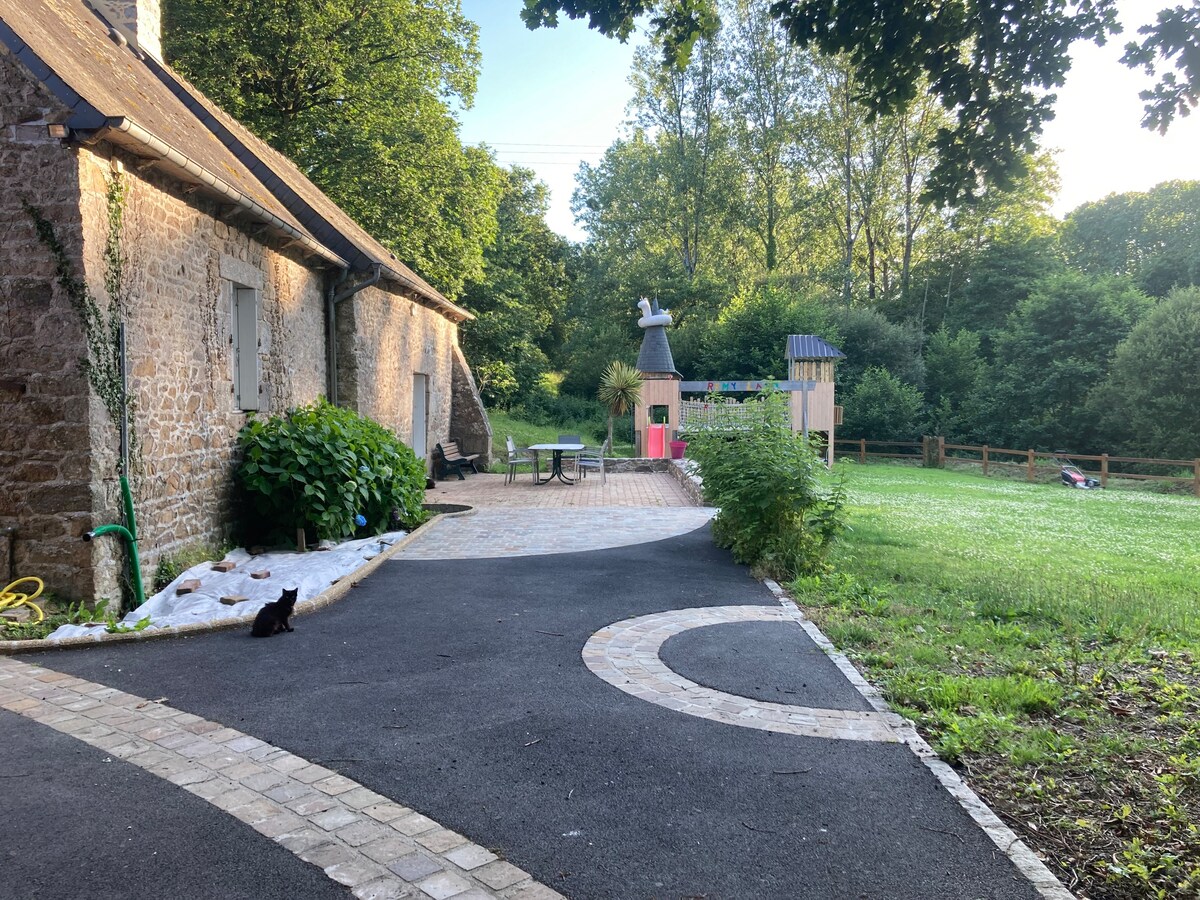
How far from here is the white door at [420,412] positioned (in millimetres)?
16359

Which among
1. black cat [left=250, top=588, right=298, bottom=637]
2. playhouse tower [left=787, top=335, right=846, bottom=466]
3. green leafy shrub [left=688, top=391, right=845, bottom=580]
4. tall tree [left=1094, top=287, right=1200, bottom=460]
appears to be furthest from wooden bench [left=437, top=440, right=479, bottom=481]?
tall tree [left=1094, top=287, right=1200, bottom=460]

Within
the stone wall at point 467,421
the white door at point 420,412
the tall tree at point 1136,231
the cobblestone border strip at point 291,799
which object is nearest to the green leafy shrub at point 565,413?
the stone wall at point 467,421

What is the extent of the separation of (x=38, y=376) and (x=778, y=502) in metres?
6.58

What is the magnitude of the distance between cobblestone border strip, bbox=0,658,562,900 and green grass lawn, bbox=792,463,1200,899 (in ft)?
6.86

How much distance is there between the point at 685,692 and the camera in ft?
14.5

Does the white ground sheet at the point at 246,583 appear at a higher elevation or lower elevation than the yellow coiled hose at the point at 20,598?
lower

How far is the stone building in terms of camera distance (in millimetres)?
5711

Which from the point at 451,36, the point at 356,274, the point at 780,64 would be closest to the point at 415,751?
the point at 356,274

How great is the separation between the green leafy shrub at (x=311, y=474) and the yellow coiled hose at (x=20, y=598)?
261cm

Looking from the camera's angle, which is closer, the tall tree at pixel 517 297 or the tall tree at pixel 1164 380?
the tall tree at pixel 1164 380

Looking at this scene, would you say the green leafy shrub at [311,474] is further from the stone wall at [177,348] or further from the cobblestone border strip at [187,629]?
the cobblestone border strip at [187,629]

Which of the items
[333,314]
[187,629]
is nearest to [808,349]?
[333,314]

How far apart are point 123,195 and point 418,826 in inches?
228

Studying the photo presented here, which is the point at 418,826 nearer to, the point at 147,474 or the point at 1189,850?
the point at 1189,850
